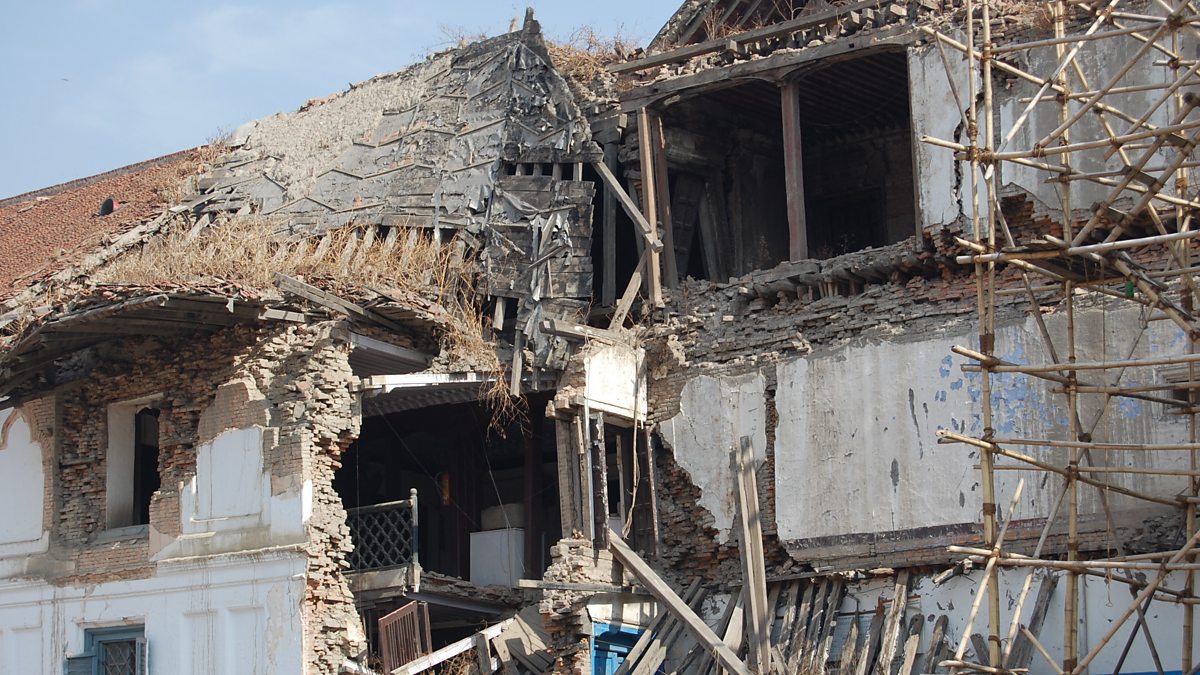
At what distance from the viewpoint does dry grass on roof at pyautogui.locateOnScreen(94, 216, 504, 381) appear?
1928cm

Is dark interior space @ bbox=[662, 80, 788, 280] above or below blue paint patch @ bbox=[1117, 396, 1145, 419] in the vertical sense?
above

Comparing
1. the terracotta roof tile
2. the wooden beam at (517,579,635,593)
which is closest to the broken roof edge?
the terracotta roof tile

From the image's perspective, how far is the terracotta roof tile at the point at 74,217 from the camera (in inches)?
928

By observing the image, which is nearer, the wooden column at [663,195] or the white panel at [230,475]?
Result: the white panel at [230,475]

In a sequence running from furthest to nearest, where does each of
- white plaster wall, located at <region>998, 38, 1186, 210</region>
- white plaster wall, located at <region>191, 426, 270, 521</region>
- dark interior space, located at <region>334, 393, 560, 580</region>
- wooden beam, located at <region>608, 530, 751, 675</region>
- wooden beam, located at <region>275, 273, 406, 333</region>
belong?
dark interior space, located at <region>334, 393, 560, 580</region> → white plaster wall, located at <region>191, 426, 270, 521</region> → wooden beam, located at <region>275, 273, 406, 333</region> → wooden beam, located at <region>608, 530, 751, 675</region> → white plaster wall, located at <region>998, 38, 1186, 210</region>

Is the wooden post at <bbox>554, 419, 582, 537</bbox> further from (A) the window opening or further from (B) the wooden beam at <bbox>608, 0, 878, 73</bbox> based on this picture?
(A) the window opening

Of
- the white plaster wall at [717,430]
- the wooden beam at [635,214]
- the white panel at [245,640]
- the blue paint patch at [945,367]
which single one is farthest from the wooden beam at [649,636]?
the wooden beam at [635,214]

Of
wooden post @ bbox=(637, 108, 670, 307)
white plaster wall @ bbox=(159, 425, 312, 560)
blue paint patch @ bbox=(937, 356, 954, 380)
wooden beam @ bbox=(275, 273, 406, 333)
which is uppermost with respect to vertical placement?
wooden post @ bbox=(637, 108, 670, 307)

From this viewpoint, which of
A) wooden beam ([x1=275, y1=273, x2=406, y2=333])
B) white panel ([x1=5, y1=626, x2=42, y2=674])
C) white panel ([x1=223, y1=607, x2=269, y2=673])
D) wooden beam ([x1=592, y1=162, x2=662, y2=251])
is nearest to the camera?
wooden beam ([x1=275, y1=273, x2=406, y2=333])

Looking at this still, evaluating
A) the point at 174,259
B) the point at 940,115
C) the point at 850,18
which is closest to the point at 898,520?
the point at 940,115

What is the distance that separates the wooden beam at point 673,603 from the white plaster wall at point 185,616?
10.9 feet

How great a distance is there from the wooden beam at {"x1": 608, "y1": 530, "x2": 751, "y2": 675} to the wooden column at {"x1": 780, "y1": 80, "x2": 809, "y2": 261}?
3625 mm

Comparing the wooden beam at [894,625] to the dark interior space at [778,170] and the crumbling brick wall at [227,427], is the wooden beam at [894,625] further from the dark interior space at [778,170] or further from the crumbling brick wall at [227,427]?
the crumbling brick wall at [227,427]

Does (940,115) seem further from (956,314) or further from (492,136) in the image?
(492,136)
